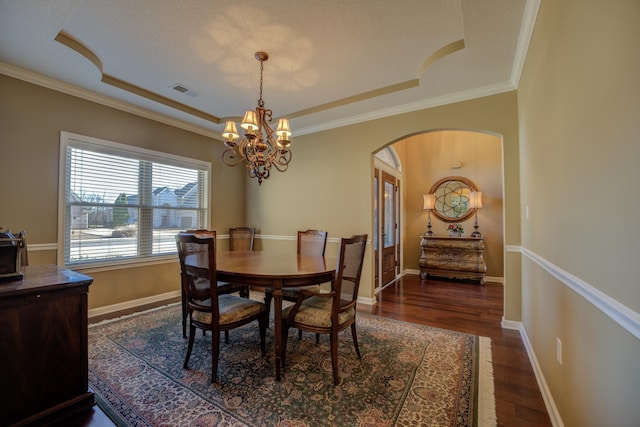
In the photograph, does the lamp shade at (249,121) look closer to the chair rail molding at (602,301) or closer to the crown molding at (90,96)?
the crown molding at (90,96)

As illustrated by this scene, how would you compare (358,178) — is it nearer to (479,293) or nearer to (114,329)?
(479,293)

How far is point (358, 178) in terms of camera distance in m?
3.99

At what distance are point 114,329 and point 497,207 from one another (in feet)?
20.8

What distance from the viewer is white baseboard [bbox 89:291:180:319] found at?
3.25 m

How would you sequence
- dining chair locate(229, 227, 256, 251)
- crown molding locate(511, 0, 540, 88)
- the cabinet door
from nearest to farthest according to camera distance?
the cabinet door, crown molding locate(511, 0, 540, 88), dining chair locate(229, 227, 256, 251)

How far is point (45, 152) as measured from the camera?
2.91 m

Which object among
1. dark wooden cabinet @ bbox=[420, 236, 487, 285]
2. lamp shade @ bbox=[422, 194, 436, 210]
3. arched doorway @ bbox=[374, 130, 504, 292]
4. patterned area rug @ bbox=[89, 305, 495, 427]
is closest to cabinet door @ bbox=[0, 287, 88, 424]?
patterned area rug @ bbox=[89, 305, 495, 427]

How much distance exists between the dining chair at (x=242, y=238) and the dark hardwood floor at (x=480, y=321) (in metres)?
2.15

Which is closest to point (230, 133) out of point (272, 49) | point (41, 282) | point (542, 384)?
point (272, 49)

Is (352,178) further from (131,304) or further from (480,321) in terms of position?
(131,304)

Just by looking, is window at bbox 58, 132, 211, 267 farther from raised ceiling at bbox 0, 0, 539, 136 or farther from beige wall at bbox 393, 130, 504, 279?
beige wall at bbox 393, 130, 504, 279

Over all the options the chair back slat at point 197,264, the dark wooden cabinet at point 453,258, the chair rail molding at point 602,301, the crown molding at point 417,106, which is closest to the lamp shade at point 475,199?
the dark wooden cabinet at point 453,258

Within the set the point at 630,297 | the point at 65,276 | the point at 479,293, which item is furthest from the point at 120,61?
the point at 479,293

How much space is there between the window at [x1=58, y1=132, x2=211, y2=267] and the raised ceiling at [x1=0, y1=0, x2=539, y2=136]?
27.3 inches
